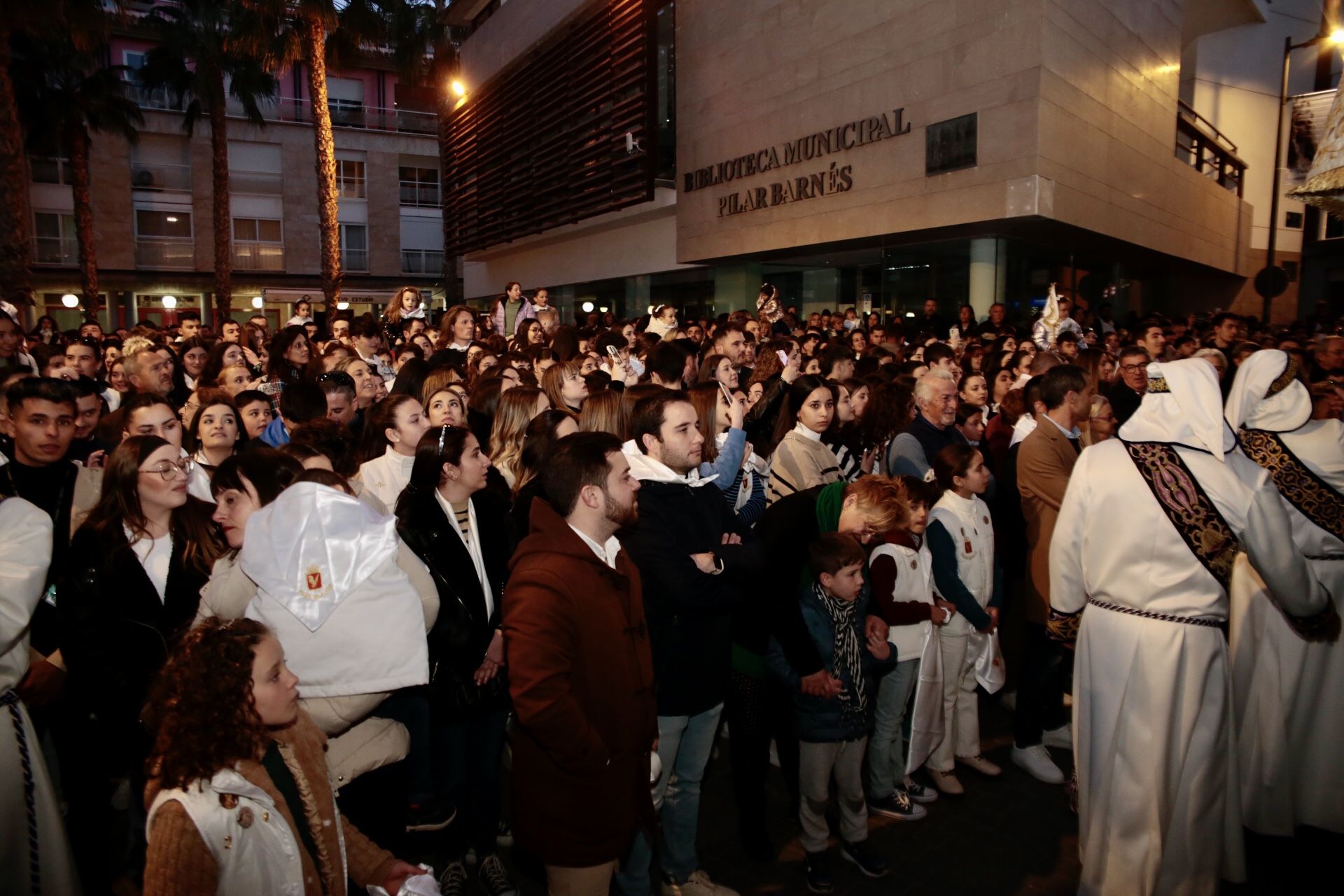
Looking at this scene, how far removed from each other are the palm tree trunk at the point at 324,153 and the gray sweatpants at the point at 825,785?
69.5ft

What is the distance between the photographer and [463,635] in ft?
11.5

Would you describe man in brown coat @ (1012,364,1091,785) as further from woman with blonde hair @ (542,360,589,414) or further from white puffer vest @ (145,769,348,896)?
white puffer vest @ (145,769,348,896)

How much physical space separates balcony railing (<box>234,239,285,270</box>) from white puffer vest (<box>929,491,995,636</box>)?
3914cm

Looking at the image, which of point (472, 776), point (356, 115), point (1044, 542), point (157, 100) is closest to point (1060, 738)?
point (1044, 542)

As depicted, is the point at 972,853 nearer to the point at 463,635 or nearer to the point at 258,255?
the point at 463,635

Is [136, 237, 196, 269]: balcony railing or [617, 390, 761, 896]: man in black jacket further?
Result: [136, 237, 196, 269]: balcony railing

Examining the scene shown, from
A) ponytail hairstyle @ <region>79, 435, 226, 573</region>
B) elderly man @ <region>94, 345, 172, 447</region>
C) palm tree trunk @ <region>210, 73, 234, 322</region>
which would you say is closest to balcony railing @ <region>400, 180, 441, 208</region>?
palm tree trunk @ <region>210, 73, 234, 322</region>

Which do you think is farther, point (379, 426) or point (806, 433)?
point (806, 433)

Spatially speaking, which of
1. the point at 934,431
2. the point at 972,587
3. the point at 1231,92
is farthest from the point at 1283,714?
the point at 1231,92

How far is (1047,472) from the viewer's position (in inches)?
198

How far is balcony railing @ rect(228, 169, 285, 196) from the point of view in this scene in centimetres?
3672

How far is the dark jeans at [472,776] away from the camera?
373 cm

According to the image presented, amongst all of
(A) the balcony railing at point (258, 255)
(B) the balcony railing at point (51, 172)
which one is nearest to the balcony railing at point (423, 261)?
(A) the balcony railing at point (258, 255)

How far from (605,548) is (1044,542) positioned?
10.6 ft
